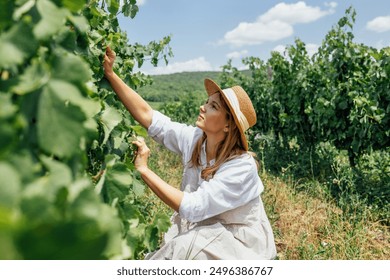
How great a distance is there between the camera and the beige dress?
2293 millimetres

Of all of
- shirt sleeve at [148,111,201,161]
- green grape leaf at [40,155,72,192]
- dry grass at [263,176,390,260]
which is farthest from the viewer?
dry grass at [263,176,390,260]

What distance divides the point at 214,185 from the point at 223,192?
0.20ft

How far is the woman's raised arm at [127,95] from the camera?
2.16 m

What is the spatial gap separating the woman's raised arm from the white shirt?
0.11 m

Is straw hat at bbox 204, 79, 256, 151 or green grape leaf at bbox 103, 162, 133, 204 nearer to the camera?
green grape leaf at bbox 103, 162, 133, 204

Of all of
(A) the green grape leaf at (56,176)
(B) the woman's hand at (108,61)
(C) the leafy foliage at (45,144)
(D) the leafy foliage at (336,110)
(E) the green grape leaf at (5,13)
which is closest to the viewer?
(C) the leafy foliage at (45,144)

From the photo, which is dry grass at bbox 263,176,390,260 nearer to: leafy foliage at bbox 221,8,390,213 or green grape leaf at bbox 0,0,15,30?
leafy foliage at bbox 221,8,390,213

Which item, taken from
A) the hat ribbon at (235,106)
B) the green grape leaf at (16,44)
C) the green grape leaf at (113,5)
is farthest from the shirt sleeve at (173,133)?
the green grape leaf at (16,44)

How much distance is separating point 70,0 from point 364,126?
598 cm

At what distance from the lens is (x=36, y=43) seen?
0.71 metres

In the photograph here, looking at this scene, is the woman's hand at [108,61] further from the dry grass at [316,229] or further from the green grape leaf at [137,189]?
the dry grass at [316,229]

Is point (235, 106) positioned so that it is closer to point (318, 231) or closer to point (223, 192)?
point (223, 192)

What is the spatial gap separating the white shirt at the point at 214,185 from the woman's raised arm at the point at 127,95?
11 cm

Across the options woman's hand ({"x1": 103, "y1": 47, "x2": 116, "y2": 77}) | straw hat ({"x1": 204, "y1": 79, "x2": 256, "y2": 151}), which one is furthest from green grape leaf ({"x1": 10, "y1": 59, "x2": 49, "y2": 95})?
straw hat ({"x1": 204, "y1": 79, "x2": 256, "y2": 151})
